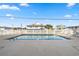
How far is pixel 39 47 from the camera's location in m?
4.11

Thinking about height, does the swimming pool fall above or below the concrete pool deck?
above

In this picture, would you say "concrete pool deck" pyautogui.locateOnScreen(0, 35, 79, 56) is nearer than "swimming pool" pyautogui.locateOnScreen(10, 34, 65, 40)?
Yes

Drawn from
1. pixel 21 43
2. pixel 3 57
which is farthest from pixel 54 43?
pixel 3 57

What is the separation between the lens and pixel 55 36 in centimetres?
453

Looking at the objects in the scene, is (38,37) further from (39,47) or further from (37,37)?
(39,47)

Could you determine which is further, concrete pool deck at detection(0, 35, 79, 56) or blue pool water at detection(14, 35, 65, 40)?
blue pool water at detection(14, 35, 65, 40)

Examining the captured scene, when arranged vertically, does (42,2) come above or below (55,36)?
above

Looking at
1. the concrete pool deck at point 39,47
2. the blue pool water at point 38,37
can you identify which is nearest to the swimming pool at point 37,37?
the blue pool water at point 38,37

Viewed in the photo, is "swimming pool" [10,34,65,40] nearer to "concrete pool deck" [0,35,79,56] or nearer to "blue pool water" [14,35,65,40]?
"blue pool water" [14,35,65,40]

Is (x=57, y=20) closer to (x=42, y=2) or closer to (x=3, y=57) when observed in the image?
(x=42, y=2)

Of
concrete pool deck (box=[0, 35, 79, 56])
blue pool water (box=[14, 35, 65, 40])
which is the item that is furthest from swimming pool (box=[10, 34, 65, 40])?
concrete pool deck (box=[0, 35, 79, 56])

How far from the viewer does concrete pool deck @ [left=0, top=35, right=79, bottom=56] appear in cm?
395

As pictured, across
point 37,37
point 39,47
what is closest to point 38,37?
point 37,37

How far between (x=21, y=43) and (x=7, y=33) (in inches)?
26.1
